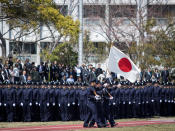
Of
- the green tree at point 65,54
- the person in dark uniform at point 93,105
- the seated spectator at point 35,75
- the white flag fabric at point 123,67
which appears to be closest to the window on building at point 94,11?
the green tree at point 65,54

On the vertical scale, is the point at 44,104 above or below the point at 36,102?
below

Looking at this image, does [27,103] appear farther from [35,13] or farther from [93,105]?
[93,105]

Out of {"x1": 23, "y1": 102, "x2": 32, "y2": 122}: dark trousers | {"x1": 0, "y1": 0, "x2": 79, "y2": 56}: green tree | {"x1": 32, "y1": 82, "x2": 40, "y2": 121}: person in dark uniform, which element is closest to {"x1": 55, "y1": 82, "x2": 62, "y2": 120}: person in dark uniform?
{"x1": 32, "y1": 82, "x2": 40, "y2": 121}: person in dark uniform

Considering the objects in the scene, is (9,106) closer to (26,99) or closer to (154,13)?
(26,99)

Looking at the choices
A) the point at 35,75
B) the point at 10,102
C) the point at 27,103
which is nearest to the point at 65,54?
the point at 35,75

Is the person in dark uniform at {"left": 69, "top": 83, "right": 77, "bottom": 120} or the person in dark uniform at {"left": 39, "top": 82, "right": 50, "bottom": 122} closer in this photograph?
the person in dark uniform at {"left": 39, "top": 82, "right": 50, "bottom": 122}

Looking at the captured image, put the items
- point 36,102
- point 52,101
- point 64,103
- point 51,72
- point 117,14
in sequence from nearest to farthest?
point 36,102
point 52,101
point 64,103
point 51,72
point 117,14

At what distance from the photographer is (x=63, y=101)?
22797 millimetres

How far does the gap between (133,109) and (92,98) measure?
20.1 feet

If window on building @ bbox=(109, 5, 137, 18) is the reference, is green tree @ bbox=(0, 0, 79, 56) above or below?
below

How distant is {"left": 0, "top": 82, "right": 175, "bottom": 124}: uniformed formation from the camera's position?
875 inches

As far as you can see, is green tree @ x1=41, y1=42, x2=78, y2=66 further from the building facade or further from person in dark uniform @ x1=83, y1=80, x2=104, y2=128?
person in dark uniform @ x1=83, y1=80, x2=104, y2=128

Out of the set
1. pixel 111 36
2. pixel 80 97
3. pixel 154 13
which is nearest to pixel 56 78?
pixel 80 97

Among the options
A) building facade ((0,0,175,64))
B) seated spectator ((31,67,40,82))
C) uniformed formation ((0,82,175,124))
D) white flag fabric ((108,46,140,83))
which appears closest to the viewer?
white flag fabric ((108,46,140,83))
